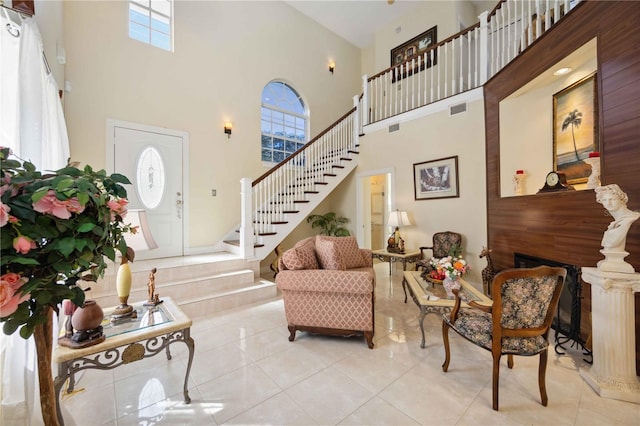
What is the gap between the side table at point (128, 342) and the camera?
4.73 feet

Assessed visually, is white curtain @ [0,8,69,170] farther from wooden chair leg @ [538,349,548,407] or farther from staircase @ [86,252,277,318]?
wooden chair leg @ [538,349,548,407]

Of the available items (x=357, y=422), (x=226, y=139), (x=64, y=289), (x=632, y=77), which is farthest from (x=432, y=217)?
(x=64, y=289)

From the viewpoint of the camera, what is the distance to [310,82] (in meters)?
6.60

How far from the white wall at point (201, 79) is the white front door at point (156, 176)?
18 cm

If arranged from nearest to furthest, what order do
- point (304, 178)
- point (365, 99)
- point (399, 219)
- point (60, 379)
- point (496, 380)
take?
point (60, 379), point (496, 380), point (399, 219), point (304, 178), point (365, 99)

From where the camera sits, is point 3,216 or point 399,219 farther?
point 399,219

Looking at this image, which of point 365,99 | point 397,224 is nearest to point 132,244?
point 397,224

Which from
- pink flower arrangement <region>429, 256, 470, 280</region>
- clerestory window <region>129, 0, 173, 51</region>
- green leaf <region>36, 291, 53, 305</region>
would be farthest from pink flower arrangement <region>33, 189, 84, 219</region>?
clerestory window <region>129, 0, 173, 51</region>

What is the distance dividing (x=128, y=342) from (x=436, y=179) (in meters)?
4.69

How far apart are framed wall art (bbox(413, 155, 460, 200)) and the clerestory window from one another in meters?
4.96

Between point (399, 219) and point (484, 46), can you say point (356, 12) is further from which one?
point (399, 219)

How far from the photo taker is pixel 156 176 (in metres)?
4.40

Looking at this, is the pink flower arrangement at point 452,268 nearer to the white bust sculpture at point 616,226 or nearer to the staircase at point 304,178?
the white bust sculpture at point 616,226

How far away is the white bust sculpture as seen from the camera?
1.83 meters
